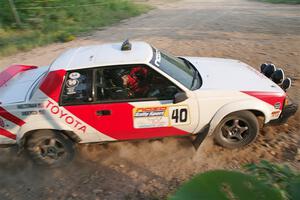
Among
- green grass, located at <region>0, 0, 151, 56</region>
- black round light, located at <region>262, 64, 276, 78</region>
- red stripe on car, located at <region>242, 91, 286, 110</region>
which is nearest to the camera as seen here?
red stripe on car, located at <region>242, 91, 286, 110</region>

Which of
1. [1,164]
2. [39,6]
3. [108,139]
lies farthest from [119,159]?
[39,6]

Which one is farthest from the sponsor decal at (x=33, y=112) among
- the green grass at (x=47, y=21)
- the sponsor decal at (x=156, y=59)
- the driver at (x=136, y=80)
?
the green grass at (x=47, y=21)

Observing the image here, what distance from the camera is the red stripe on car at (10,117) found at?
436cm

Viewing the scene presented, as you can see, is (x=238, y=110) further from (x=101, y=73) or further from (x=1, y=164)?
(x=1, y=164)

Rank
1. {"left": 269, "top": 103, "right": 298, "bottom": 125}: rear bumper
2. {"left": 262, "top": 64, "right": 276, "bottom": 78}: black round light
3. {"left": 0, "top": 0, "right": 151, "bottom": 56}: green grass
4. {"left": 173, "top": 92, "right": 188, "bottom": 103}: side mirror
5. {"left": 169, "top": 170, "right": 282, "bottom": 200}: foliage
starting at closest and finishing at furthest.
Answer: {"left": 169, "top": 170, "right": 282, "bottom": 200}: foliage → {"left": 173, "top": 92, "right": 188, "bottom": 103}: side mirror → {"left": 269, "top": 103, "right": 298, "bottom": 125}: rear bumper → {"left": 262, "top": 64, "right": 276, "bottom": 78}: black round light → {"left": 0, "top": 0, "right": 151, "bottom": 56}: green grass

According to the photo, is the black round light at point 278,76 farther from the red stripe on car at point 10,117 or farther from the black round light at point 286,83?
the red stripe on car at point 10,117

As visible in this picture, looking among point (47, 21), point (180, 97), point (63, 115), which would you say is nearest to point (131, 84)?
point (180, 97)

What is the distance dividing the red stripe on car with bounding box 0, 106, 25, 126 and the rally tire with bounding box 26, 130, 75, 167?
26 centimetres

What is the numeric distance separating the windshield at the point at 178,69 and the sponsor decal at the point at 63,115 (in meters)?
1.34

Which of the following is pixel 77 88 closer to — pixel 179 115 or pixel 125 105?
pixel 125 105

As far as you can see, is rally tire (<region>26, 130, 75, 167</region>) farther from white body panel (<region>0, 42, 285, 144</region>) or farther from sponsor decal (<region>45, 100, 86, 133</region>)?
sponsor decal (<region>45, 100, 86, 133</region>)

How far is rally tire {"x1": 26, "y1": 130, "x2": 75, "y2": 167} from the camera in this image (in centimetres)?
452

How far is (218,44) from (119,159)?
22.4 feet

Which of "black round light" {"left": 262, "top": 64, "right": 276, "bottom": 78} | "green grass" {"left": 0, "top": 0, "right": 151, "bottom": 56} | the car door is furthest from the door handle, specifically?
"green grass" {"left": 0, "top": 0, "right": 151, "bottom": 56}
